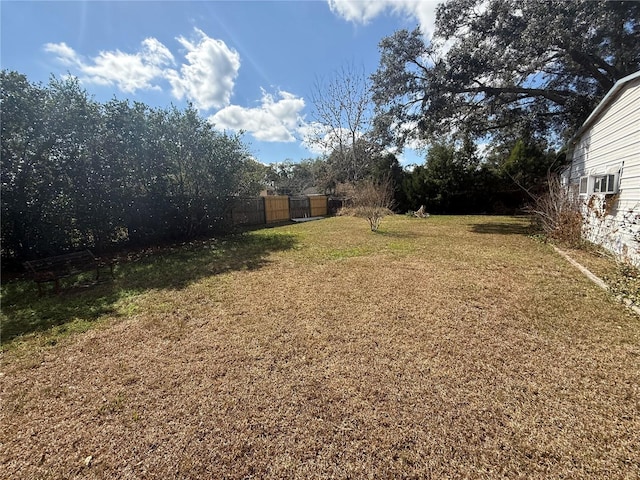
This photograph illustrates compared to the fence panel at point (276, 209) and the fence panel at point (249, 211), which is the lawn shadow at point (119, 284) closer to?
the fence panel at point (249, 211)

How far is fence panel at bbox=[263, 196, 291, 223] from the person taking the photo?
1530 cm

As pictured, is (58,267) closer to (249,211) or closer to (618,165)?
(249,211)

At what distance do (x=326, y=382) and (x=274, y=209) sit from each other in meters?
14.2

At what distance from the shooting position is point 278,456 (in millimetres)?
1602

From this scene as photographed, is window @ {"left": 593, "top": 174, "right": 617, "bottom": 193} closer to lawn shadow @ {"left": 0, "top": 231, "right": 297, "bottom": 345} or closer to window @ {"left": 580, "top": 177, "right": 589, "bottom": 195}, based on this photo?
window @ {"left": 580, "top": 177, "right": 589, "bottom": 195}

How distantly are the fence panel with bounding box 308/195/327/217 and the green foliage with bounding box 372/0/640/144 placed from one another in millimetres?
8285

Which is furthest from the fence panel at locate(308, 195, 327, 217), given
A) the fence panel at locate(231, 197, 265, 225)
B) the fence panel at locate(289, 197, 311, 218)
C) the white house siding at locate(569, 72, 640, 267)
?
the white house siding at locate(569, 72, 640, 267)

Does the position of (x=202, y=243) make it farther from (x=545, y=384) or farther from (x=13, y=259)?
(x=545, y=384)

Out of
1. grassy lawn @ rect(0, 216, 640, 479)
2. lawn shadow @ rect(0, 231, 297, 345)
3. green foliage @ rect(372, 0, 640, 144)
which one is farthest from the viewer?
green foliage @ rect(372, 0, 640, 144)

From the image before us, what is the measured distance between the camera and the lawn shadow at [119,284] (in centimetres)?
359

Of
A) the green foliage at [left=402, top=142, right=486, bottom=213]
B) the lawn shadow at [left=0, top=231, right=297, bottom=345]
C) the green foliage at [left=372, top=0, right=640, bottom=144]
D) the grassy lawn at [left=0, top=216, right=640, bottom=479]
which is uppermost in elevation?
the green foliage at [left=372, top=0, right=640, bottom=144]

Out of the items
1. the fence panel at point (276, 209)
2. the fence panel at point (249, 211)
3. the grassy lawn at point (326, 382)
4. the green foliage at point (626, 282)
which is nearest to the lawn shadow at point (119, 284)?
the grassy lawn at point (326, 382)

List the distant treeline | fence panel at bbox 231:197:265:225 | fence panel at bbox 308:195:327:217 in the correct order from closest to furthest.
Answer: the distant treeline, fence panel at bbox 231:197:265:225, fence panel at bbox 308:195:327:217

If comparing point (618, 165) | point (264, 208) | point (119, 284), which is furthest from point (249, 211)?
point (618, 165)
